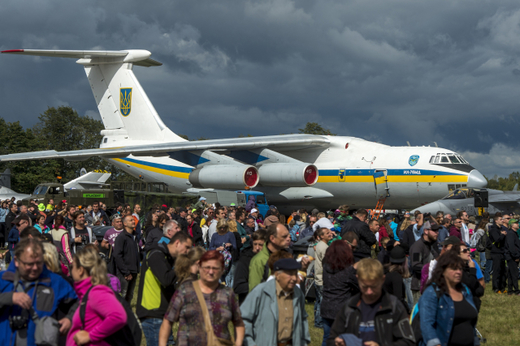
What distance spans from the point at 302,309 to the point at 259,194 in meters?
15.8

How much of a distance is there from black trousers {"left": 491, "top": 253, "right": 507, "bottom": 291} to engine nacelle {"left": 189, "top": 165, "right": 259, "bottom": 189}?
1059 centimetres

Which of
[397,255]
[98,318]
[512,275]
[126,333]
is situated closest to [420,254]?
[397,255]

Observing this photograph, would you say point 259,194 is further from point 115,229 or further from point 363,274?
point 363,274

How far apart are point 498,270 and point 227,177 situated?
1129cm

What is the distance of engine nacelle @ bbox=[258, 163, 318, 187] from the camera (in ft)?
59.5

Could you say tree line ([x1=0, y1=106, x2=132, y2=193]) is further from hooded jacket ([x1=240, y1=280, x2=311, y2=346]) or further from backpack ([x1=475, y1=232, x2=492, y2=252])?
hooded jacket ([x1=240, y1=280, x2=311, y2=346])

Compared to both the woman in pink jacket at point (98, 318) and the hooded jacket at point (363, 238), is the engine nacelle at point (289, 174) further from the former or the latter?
the woman in pink jacket at point (98, 318)

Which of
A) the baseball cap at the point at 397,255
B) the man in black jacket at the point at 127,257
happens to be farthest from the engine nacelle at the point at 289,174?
the baseball cap at the point at 397,255

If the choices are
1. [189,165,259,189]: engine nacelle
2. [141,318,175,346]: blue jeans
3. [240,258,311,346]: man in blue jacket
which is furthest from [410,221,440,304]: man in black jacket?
[189,165,259,189]: engine nacelle

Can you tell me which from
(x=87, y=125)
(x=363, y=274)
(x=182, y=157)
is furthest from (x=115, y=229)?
(x=87, y=125)

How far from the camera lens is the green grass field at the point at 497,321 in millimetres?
6461

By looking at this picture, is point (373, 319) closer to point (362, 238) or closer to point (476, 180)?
point (362, 238)

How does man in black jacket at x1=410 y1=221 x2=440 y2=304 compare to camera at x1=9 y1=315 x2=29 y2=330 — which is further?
man in black jacket at x1=410 y1=221 x2=440 y2=304

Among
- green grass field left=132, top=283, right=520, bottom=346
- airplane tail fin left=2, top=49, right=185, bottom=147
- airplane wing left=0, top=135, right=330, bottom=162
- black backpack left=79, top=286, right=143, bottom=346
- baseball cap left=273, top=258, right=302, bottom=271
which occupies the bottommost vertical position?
green grass field left=132, top=283, right=520, bottom=346
